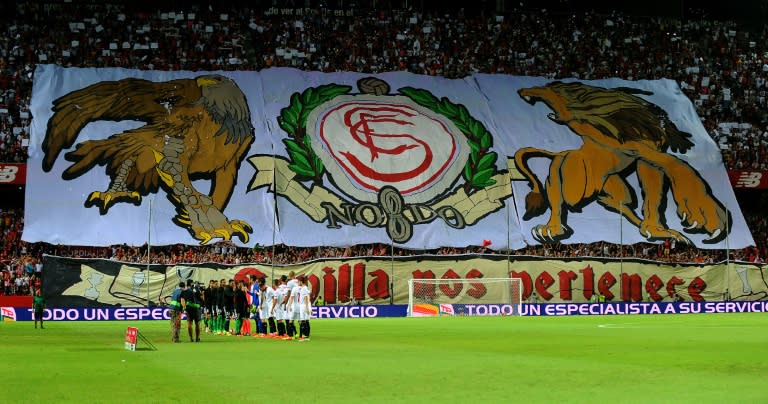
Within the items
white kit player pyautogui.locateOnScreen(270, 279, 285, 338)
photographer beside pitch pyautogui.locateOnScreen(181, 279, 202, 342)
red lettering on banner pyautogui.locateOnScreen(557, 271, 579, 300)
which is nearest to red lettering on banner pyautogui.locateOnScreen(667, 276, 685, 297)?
red lettering on banner pyautogui.locateOnScreen(557, 271, 579, 300)

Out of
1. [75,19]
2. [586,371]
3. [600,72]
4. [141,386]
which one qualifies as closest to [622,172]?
[600,72]

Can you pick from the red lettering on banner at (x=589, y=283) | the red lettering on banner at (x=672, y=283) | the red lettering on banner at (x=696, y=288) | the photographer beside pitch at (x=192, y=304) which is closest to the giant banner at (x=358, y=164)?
the red lettering on banner at (x=672, y=283)

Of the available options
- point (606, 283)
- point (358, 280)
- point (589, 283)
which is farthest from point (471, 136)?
point (358, 280)

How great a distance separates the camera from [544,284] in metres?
58.8

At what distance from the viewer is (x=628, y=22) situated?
8369 cm

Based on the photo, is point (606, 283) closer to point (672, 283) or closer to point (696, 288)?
point (672, 283)

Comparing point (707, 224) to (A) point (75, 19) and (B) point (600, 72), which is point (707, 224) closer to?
(B) point (600, 72)

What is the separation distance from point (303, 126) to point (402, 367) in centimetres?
4547

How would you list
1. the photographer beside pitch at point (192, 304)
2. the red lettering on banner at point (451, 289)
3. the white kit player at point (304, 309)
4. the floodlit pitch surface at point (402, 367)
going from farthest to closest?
the red lettering on banner at point (451, 289)
the white kit player at point (304, 309)
the photographer beside pitch at point (192, 304)
the floodlit pitch surface at point (402, 367)

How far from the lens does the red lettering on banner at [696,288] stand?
6094 centimetres

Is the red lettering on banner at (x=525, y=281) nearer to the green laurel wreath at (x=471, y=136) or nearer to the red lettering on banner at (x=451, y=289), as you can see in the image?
the red lettering on banner at (x=451, y=289)

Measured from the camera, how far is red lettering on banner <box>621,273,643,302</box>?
2357 inches

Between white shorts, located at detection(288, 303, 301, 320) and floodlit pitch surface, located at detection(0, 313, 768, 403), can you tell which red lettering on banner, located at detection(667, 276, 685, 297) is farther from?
white shorts, located at detection(288, 303, 301, 320)

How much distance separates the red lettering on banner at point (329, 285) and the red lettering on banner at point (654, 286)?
16661 millimetres
